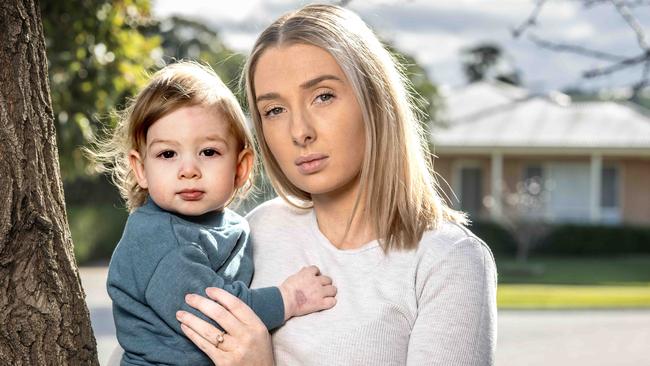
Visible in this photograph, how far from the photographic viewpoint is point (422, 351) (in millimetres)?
2686

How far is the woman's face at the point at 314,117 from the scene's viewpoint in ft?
9.35

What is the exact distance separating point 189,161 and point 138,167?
0.24 metres

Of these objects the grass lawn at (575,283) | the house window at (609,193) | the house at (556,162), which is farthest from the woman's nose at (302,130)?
the house window at (609,193)

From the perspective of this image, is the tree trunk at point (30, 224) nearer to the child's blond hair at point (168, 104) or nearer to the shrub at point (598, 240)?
the child's blond hair at point (168, 104)

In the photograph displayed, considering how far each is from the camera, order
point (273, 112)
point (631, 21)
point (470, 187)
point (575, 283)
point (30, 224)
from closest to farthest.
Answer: point (30, 224)
point (273, 112)
point (631, 21)
point (575, 283)
point (470, 187)

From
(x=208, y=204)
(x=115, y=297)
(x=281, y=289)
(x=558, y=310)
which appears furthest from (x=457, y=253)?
(x=558, y=310)

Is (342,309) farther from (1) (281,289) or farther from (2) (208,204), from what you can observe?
(2) (208,204)

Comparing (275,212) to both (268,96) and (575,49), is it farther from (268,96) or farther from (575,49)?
(575,49)

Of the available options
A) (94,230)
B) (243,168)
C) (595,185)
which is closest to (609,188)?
(595,185)

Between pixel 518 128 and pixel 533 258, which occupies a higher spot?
pixel 518 128

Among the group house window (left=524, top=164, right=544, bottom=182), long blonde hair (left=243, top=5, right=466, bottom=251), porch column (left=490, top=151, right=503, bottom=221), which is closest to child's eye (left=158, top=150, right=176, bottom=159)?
long blonde hair (left=243, top=5, right=466, bottom=251)

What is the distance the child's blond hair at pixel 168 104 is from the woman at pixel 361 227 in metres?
0.11

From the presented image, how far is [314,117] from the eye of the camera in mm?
2854

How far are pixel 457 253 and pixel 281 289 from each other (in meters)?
0.52
